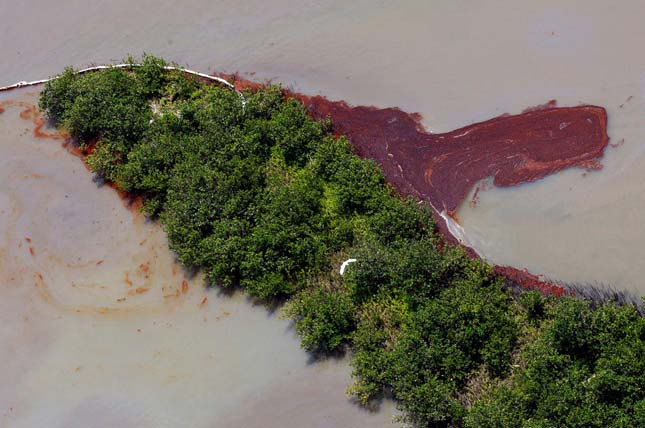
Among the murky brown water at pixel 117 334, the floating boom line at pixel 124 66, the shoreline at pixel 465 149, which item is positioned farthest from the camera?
Answer: the floating boom line at pixel 124 66

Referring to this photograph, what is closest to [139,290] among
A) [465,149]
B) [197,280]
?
[197,280]

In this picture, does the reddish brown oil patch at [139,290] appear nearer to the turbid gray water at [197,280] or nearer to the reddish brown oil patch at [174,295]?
the turbid gray water at [197,280]

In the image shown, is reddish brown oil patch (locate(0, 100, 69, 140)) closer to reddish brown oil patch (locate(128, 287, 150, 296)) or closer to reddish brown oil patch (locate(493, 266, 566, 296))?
reddish brown oil patch (locate(128, 287, 150, 296))

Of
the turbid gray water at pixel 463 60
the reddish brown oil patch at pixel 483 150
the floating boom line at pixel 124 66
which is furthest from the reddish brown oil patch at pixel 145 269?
the reddish brown oil patch at pixel 483 150

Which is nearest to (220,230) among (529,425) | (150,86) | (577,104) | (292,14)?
(150,86)

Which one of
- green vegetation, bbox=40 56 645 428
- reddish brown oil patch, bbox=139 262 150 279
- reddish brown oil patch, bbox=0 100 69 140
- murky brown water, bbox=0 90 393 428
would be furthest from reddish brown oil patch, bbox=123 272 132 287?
reddish brown oil patch, bbox=0 100 69 140

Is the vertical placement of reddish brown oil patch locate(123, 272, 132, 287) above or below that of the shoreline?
below

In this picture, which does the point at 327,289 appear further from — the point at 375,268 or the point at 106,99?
the point at 106,99
